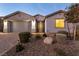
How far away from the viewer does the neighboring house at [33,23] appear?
3.58 m

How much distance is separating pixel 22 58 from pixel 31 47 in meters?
0.23

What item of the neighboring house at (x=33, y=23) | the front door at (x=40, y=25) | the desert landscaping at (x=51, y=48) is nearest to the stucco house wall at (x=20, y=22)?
the neighboring house at (x=33, y=23)

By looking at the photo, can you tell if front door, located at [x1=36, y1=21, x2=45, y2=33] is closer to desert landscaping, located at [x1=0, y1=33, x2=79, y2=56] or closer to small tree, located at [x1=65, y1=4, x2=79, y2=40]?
desert landscaping, located at [x1=0, y1=33, x2=79, y2=56]

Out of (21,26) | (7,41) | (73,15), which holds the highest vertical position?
(73,15)

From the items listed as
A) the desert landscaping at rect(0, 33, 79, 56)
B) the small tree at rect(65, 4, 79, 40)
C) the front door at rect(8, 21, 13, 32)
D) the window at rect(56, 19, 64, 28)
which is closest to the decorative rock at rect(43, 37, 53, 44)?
the desert landscaping at rect(0, 33, 79, 56)

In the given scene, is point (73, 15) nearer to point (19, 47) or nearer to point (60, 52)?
point (60, 52)

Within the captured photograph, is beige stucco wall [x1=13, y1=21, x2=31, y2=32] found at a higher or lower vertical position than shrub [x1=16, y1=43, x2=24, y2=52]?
higher

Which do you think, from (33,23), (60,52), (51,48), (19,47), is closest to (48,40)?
(51,48)

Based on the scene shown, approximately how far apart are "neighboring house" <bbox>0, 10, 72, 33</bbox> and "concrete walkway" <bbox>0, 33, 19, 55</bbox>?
9 cm

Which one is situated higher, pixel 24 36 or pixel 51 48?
pixel 24 36

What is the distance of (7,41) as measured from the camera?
3541 mm

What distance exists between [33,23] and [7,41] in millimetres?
516

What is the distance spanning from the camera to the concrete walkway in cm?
352

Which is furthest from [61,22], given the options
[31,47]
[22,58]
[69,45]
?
[22,58]
